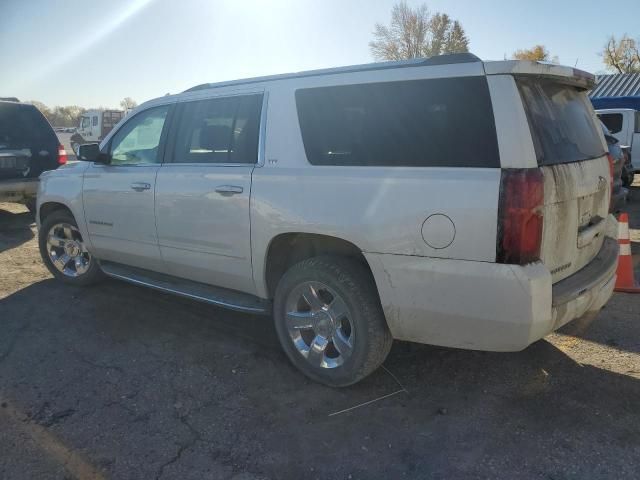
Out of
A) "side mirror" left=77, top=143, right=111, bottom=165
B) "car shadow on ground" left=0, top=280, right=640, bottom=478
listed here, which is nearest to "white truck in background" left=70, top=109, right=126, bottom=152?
"side mirror" left=77, top=143, right=111, bottom=165

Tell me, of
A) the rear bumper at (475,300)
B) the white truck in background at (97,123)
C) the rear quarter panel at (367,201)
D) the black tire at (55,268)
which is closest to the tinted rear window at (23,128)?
the black tire at (55,268)

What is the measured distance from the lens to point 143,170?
4.43 meters

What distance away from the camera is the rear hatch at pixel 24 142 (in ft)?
27.6

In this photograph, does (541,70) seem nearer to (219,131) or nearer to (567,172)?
(567,172)

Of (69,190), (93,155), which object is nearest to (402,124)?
(93,155)

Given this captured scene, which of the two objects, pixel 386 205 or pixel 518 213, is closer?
pixel 518 213

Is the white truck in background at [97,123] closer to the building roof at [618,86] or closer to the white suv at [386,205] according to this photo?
the building roof at [618,86]

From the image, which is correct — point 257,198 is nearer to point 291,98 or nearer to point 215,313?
point 291,98

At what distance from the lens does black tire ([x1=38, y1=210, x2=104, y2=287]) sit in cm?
537

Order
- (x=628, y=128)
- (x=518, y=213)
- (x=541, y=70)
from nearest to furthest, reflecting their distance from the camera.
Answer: (x=518, y=213)
(x=541, y=70)
(x=628, y=128)

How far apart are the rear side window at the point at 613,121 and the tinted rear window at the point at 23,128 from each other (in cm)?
1343

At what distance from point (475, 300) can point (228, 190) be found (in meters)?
1.82

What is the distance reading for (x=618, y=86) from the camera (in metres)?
29.2

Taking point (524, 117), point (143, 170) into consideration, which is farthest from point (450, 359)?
point (143, 170)
